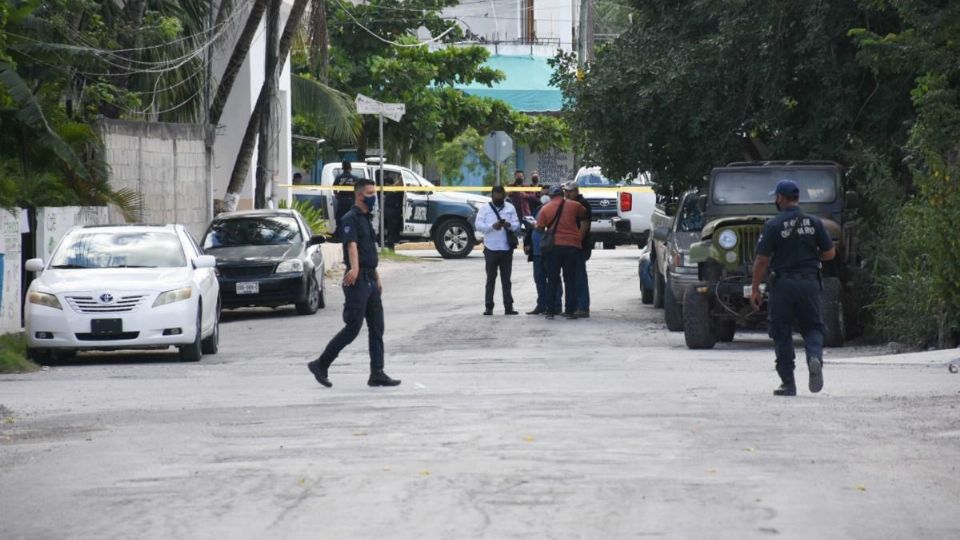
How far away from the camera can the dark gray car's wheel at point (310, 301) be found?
25775 millimetres

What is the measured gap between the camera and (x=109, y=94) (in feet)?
92.6

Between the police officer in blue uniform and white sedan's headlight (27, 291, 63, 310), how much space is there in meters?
8.15

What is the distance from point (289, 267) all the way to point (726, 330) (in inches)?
298

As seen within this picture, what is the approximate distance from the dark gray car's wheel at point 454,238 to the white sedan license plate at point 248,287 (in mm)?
14118

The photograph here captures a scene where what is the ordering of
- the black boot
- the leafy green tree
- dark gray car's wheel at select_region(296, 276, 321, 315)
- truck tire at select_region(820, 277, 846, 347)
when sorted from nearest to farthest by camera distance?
the black boot, truck tire at select_region(820, 277, 846, 347), the leafy green tree, dark gray car's wheel at select_region(296, 276, 321, 315)

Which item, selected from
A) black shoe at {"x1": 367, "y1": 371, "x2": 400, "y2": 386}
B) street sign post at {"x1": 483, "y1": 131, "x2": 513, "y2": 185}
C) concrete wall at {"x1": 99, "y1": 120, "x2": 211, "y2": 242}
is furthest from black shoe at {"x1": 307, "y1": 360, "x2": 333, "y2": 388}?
street sign post at {"x1": 483, "y1": 131, "x2": 513, "y2": 185}

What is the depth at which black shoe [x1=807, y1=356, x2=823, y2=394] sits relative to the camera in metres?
14.0

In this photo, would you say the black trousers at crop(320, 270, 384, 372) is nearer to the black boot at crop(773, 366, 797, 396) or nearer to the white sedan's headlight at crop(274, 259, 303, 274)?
the black boot at crop(773, 366, 797, 396)

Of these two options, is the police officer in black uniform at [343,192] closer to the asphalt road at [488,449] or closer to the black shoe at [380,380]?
the asphalt road at [488,449]

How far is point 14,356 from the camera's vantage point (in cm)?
1869

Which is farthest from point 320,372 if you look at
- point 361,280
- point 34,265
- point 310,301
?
point 310,301

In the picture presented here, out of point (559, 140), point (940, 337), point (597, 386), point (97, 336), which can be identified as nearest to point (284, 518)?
point (597, 386)

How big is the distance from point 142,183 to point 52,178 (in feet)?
18.6

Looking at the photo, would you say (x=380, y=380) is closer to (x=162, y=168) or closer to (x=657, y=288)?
(x=657, y=288)
